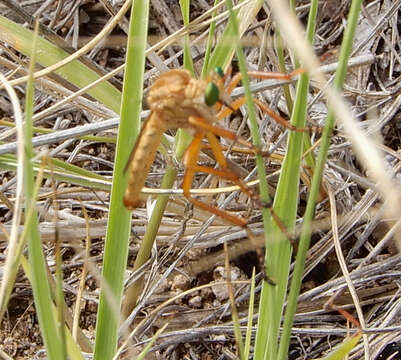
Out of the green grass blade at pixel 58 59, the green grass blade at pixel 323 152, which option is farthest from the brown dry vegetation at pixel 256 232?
the green grass blade at pixel 323 152

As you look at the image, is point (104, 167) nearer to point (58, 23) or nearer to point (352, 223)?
point (58, 23)

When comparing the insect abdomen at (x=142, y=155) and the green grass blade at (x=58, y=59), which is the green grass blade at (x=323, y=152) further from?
the green grass blade at (x=58, y=59)

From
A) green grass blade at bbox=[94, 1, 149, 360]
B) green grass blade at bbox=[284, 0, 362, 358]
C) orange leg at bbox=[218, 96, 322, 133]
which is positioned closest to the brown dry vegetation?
green grass blade at bbox=[94, 1, 149, 360]

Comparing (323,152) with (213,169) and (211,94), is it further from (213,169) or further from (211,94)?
(213,169)

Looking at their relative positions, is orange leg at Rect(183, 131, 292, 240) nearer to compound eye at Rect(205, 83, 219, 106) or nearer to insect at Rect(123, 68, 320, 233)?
insect at Rect(123, 68, 320, 233)

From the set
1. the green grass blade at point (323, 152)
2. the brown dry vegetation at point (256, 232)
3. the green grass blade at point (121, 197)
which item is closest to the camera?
the green grass blade at point (323, 152)
